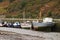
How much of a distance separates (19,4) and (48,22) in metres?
60.0

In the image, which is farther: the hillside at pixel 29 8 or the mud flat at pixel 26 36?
the hillside at pixel 29 8

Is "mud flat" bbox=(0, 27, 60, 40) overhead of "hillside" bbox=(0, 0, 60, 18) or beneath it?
beneath

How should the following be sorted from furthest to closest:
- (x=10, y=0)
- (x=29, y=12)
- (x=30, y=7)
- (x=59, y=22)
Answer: (x=10, y=0), (x=30, y=7), (x=29, y=12), (x=59, y=22)

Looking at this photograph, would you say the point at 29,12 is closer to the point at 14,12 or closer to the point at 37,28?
the point at 14,12

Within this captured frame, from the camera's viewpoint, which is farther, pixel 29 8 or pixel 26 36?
pixel 29 8

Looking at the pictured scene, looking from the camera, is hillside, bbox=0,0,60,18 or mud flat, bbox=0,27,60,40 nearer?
mud flat, bbox=0,27,60,40

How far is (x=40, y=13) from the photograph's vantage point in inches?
4567

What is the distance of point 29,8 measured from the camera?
132 meters

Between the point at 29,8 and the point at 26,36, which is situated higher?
the point at 29,8

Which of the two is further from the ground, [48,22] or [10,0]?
[10,0]

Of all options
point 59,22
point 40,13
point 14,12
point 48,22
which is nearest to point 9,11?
point 14,12

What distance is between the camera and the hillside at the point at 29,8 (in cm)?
12022

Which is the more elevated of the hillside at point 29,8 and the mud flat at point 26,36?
the hillside at point 29,8

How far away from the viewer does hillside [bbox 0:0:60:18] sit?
12022 cm
